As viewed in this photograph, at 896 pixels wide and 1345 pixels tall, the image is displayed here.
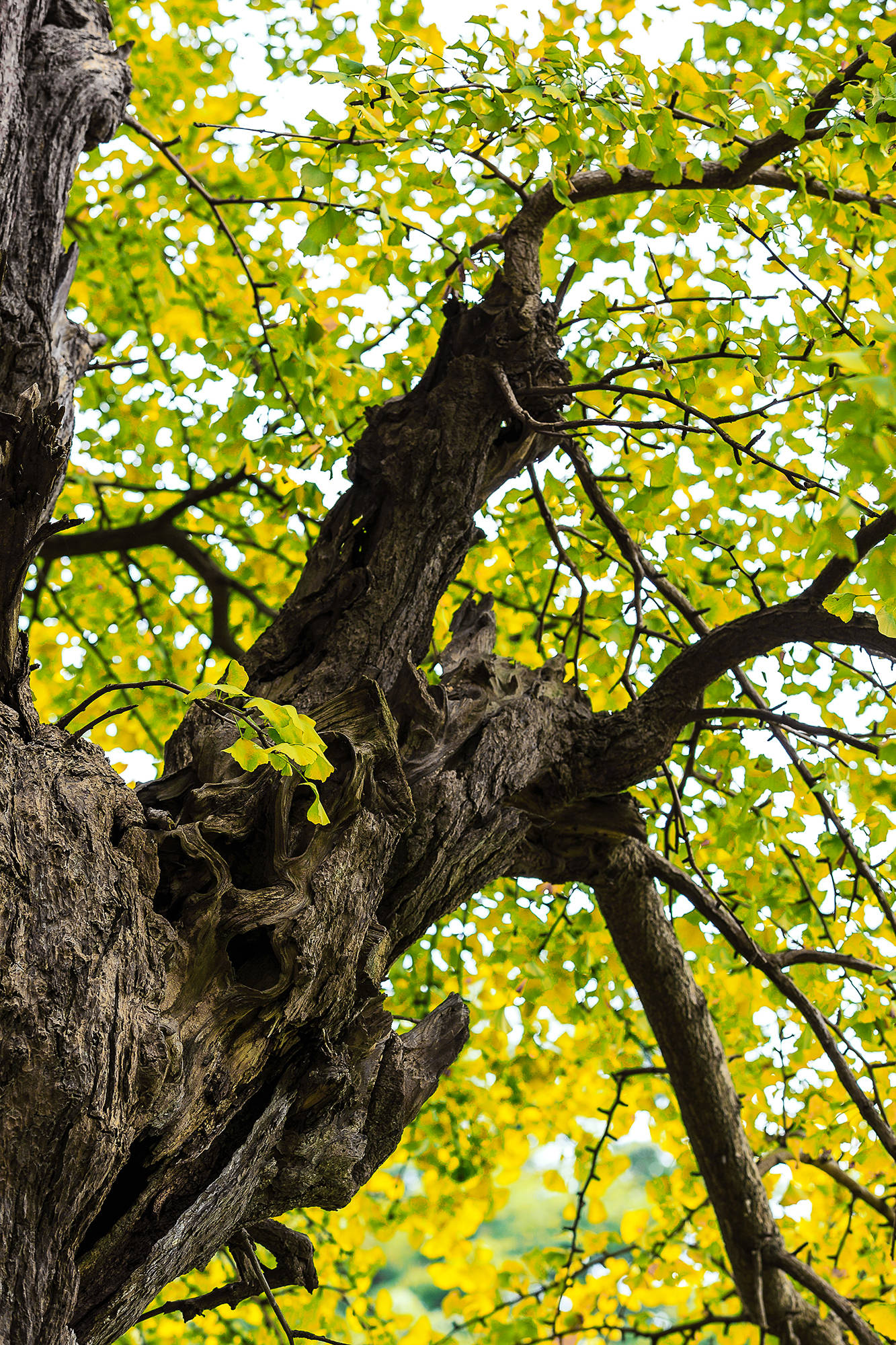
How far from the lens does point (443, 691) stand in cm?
269

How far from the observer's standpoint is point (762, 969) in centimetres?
321

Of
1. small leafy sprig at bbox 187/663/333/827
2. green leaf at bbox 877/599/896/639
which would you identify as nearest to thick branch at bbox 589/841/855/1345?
green leaf at bbox 877/599/896/639

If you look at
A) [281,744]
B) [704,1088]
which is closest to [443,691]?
[281,744]

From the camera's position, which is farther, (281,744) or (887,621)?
(887,621)

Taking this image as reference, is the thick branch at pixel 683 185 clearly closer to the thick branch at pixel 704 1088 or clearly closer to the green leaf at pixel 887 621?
the green leaf at pixel 887 621

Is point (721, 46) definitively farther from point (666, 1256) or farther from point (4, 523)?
point (666, 1256)

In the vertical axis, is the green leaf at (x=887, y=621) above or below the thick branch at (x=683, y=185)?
below

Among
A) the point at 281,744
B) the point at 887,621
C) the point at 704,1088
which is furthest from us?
the point at 704,1088

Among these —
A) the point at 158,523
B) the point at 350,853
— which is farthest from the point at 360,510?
the point at 158,523

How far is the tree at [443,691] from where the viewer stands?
167 cm

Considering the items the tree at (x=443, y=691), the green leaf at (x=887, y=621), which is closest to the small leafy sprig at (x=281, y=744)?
the tree at (x=443, y=691)

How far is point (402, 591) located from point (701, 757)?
58.8 inches

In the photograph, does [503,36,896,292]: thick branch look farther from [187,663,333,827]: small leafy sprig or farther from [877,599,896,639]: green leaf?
[187,663,333,827]: small leafy sprig

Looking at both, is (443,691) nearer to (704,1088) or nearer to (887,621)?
(887,621)
